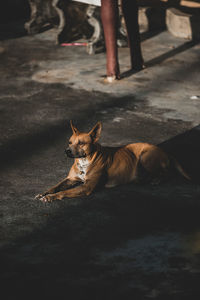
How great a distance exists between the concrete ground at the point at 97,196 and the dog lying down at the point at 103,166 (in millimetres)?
104

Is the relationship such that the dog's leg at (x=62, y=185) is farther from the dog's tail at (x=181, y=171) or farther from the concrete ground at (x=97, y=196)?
the dog's tail at (x=181, y=171)

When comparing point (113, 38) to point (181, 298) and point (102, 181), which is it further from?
point (181, 298)

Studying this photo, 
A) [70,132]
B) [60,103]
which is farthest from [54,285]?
[60,103]

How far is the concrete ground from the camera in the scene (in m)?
3.82

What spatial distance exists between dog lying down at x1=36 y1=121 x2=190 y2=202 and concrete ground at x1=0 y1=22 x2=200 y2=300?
0.34 ft

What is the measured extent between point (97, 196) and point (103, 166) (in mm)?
307

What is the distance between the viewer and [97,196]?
5164 millimetres

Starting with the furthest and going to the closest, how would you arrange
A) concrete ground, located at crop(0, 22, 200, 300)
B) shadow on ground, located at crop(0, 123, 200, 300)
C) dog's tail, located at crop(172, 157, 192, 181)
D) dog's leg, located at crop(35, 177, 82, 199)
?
1. dog's tail, located at crop(172, 157, 192, 181)
2. dog's leg, located at crop(35, 177, 82, 199)
3. concrete ground, located at crop(0, 22, 200, 300)
4. shadow on ground, located at crop(0, 123, 200, 300)

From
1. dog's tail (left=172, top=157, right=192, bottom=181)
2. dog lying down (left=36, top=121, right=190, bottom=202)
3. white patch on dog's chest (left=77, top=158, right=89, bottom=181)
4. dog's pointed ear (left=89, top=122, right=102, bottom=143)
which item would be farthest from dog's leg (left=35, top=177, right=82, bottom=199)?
dog's tail (left=172, top=157, right=192, bottom=181)

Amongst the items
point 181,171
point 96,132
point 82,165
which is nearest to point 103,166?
point 82,165

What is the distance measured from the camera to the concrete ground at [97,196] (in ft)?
12.5

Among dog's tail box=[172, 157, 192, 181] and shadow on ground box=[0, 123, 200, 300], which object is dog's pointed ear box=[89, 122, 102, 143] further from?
dog's tail box=[172, 157, 192, 181]

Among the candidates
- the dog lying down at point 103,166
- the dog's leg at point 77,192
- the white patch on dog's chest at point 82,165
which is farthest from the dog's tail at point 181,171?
the white patch on dog's chest at point 82,165

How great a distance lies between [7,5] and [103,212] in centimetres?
1061
